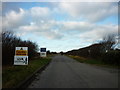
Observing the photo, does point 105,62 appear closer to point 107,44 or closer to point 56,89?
point 56,89

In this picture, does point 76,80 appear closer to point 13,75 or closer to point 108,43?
point 13,75

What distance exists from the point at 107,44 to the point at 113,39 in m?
3.24

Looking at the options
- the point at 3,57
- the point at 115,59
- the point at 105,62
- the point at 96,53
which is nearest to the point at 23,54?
the point at 3,57

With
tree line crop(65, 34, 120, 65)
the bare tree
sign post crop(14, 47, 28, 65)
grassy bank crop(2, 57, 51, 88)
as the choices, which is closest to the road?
grassy bank crop(2, 57, 51, 88)

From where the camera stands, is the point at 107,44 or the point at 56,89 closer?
the point at 56,89

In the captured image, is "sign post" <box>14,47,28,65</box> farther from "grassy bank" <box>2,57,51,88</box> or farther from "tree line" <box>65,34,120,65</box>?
"tree line" <box>65,34,120,65</box>

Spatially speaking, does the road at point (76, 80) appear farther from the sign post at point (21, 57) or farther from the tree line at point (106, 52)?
the tree line at point (106, 52)

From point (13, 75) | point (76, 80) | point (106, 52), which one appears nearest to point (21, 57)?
point (13, 75)

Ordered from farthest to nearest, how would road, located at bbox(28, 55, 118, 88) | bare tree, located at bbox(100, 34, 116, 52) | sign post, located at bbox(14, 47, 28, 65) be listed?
1. bare tree, located at bbox(100, 34, 116, 52)
2. sign post, located at bbox(14, 47, 28, 65)
3. road, located at bbox(28, 55, 118, 88)

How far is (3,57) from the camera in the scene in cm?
1803

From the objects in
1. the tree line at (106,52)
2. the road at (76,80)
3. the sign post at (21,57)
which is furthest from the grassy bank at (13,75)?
the tree line at (106,52)

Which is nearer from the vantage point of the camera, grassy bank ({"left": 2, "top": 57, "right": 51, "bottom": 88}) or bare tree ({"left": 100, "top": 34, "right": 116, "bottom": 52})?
grassy bank ({"left": 2, "top": 57, "right": 51, "bottom": 88})

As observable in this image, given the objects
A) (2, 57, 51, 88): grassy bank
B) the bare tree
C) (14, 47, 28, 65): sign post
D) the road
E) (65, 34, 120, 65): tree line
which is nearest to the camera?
(2, 57, 51, 88): grassy bank

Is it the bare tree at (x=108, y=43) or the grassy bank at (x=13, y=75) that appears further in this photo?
the bare tree at (x=108, y=43)
